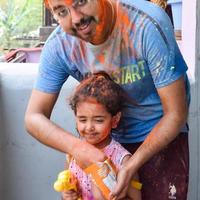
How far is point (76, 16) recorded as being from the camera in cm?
195

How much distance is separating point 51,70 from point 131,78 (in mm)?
344

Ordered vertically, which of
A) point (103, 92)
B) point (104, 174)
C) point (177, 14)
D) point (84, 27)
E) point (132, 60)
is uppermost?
point (177, 14)

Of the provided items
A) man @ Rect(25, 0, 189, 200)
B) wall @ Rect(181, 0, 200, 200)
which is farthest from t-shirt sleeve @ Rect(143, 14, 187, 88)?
wall @ Rect(181, 0, 200, 200)

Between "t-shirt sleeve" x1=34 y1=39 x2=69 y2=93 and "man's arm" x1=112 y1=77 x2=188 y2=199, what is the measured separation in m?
0.44

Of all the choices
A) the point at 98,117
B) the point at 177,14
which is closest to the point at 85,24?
the point at 98,117

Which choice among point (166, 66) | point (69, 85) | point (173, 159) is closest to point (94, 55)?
point (166, 66)

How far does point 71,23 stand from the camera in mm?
1975

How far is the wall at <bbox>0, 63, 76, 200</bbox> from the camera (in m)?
3.20

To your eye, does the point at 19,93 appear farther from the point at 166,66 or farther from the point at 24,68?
the point at 166,66

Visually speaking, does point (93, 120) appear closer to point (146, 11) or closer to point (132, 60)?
point (132, 60)

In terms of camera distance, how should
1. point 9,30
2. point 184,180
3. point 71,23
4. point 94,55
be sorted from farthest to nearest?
point 9,30, point 184,180, point 94,55, point 71,23

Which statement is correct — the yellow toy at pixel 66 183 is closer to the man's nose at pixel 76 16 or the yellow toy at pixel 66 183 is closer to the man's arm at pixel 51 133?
the man's arm at pixel 51 133

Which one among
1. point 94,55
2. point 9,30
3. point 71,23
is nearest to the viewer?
point 71,23

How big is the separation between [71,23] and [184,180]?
32.3 inches
